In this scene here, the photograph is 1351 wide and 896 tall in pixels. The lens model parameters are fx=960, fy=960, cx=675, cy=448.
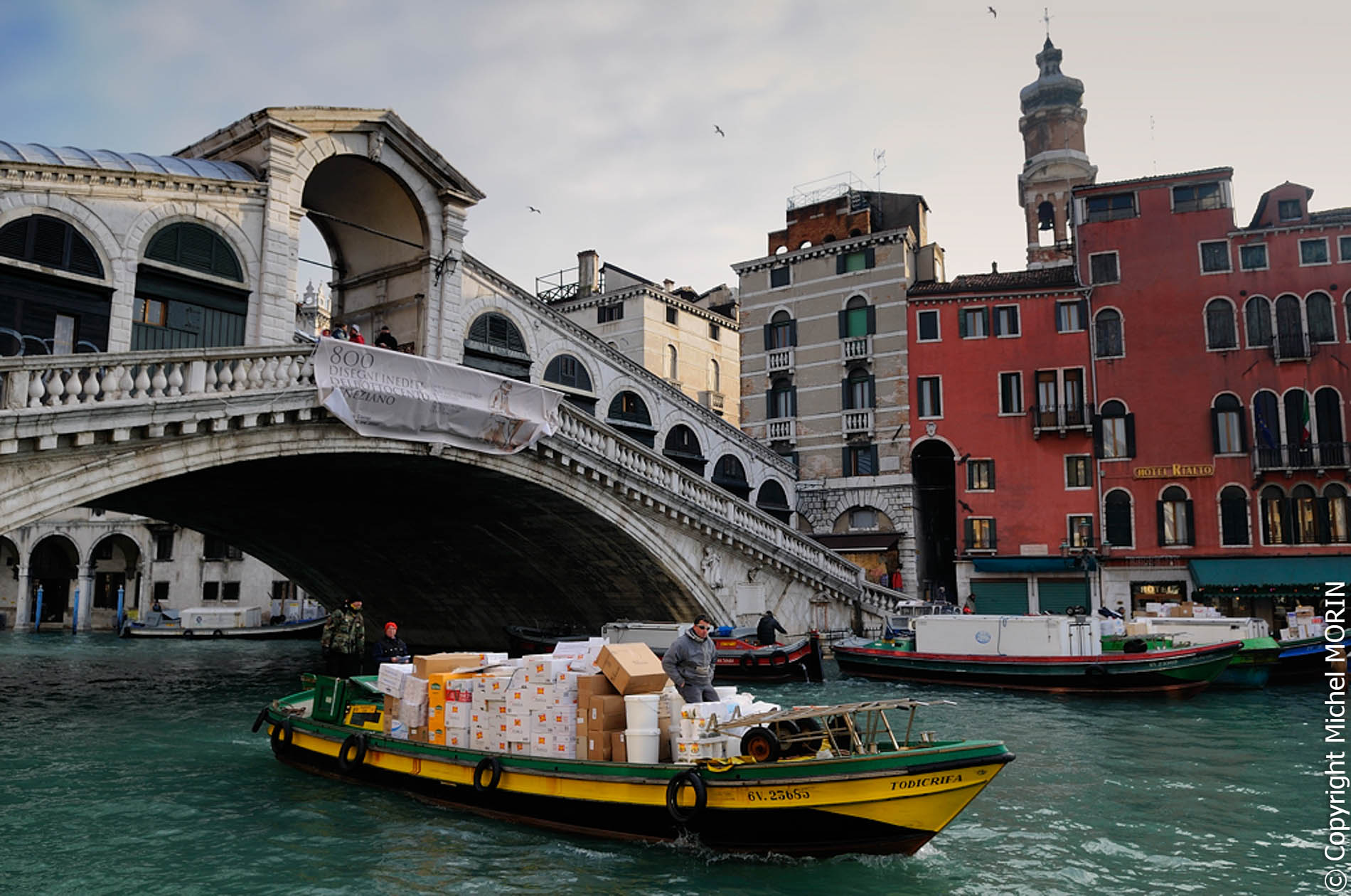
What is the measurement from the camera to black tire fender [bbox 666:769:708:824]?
8.41 m

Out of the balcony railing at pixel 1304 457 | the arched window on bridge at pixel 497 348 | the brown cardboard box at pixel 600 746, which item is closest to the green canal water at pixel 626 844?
the brown cardboard box at pixel 600 746

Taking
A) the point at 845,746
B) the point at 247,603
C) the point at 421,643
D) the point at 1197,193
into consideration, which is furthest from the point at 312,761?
the point at 247,603

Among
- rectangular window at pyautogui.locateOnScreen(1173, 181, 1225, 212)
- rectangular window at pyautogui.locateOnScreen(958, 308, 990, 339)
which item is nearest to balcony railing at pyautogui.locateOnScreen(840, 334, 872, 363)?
rectangular window at pyautogui.locateOnScreen(958, 308, 990, 339)

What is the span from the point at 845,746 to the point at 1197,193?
28951 millimetres

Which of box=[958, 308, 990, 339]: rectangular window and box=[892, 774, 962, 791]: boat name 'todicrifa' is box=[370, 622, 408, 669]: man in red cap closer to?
box=[892, 774, 962, 791]: boat name 'todicrifa'

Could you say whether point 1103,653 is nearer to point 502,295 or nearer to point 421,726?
point 421,726

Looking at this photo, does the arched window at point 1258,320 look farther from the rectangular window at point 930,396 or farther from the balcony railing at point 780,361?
the balcony railing at point 780,361

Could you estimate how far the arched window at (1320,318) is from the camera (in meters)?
29.2

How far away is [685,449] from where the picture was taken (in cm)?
3183

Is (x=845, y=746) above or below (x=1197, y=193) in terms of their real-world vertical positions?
below

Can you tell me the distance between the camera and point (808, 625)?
2619cm

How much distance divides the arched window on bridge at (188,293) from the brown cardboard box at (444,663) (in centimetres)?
1009

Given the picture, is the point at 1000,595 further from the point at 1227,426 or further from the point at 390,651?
the point at 390,651

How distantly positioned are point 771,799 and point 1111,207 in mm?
29482
